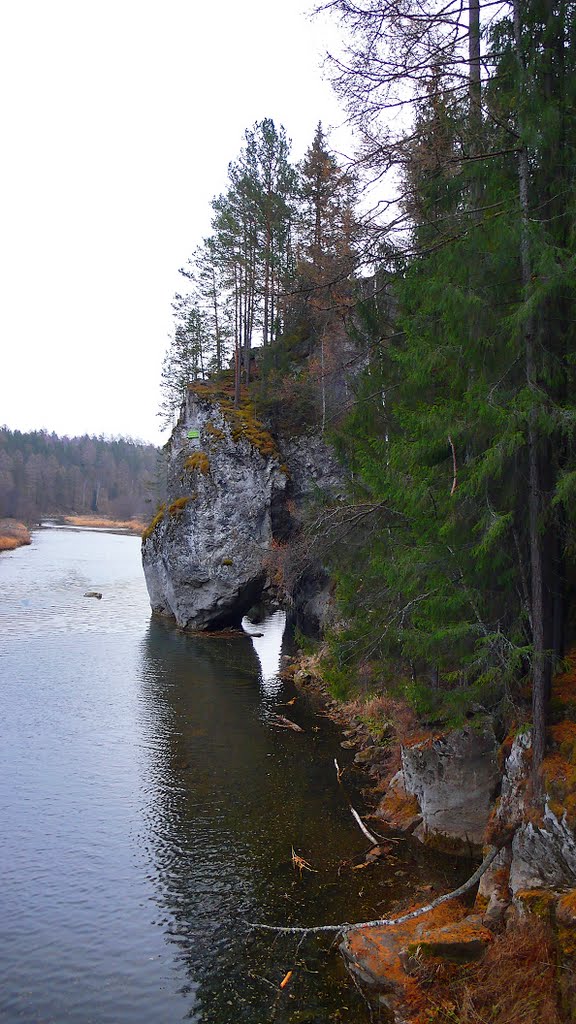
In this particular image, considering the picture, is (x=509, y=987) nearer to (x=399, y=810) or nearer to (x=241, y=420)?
(x=399, y=810)

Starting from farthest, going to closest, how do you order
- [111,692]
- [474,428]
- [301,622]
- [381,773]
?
[301,622], [111,692], [381,773], [474,428]

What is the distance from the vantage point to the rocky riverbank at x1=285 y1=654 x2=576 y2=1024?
21.6 feet

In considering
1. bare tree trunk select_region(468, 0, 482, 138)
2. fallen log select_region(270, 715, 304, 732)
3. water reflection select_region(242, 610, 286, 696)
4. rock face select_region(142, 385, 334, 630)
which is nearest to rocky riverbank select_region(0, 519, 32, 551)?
water reflection select_region(242, 610, 286, 696)

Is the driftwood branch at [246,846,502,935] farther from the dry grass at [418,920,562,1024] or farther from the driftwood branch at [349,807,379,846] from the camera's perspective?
the driftwood branch at [349,807,379,846]

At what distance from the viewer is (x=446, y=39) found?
859 centimetres

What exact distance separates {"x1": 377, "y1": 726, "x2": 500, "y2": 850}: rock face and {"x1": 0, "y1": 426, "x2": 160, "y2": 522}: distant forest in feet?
301

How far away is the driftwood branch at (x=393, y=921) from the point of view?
8516 mm

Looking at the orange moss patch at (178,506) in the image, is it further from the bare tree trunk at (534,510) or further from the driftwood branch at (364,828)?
the bare tree trunk at (534,510)

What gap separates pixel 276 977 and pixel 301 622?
23.8 metres

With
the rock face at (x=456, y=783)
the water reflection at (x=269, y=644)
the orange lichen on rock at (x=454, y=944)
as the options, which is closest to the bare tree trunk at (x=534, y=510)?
the orange lichen on rock at (x=454, y=944)

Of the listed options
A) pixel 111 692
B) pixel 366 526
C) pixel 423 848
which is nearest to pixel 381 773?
pixel 423 848

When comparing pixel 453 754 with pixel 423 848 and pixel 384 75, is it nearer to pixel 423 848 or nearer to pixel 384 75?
pixel 423 848

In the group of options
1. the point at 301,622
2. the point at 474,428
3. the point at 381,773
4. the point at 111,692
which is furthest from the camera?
the point at 301,622

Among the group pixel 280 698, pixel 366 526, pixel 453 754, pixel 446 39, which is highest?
pixel 446 39
